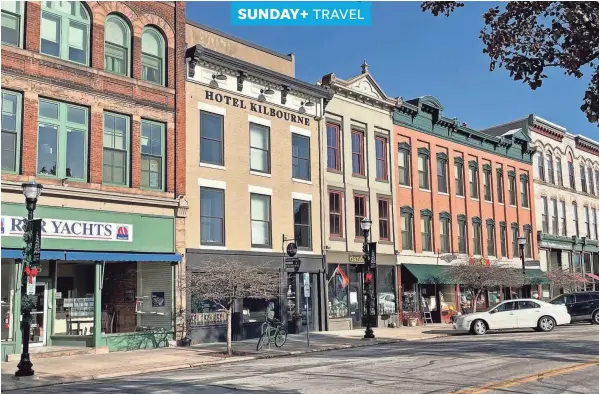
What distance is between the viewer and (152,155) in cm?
2311

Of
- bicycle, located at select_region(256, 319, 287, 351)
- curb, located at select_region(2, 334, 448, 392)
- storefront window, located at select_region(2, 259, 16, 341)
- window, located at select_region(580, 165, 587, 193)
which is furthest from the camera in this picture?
window, located at select_region(580, 165, 587, 193)

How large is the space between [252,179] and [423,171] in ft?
42.7

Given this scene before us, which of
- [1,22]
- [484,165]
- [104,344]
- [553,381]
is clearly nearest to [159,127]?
[1,22]

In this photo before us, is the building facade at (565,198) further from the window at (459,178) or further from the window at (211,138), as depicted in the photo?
the window at (211,138)

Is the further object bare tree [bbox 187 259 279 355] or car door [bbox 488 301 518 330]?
car door [bbox 488 301 518 330]

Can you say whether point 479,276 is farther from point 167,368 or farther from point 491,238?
point 167,368

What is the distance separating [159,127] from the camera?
76.8 feet

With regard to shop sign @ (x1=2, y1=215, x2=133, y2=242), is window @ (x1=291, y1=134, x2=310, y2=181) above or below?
above

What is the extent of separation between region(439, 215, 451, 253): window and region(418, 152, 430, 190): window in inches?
90.1

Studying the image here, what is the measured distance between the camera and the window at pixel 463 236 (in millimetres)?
38062

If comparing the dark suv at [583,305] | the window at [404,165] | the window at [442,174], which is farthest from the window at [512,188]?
the dark suv at [583,305]

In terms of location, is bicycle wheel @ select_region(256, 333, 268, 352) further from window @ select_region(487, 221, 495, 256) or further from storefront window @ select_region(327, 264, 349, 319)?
window @ select_region(487, 221, 495, 256)

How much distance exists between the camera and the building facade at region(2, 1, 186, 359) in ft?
64.2

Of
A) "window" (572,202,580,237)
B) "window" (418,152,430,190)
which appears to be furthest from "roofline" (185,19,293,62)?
"window" (572,202,580,237)
